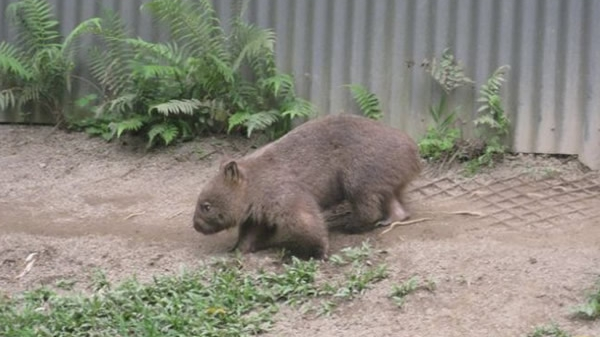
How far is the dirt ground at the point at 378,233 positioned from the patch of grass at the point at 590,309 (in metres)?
0.06

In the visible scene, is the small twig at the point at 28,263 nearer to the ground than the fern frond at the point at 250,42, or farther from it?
nearer to the ground

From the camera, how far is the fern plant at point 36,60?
11.2m

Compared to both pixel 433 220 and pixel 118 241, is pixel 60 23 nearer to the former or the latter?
pixel 118 241

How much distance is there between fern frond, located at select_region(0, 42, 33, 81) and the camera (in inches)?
435

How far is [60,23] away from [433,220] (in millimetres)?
4367

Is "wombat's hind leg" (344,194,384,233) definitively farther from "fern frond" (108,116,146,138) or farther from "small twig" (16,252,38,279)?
"fern frond" (108,116,146,138)

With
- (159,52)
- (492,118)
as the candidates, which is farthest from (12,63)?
(492,118)

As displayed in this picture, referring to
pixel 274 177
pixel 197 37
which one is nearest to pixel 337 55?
pixel 197 37

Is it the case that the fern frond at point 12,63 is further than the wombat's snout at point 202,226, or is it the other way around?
the fern frond at point 12,63

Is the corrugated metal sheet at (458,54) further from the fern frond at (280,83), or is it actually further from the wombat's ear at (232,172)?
the wombat's ear at (232,172)

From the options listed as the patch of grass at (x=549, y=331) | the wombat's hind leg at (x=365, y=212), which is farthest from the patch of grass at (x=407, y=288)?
the wombat's hind leg at (x=365, y=212)

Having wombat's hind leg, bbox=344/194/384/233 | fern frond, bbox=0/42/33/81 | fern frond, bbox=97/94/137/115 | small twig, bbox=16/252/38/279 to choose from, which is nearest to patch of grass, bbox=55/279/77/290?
small twig, bbox=16/252/38/279

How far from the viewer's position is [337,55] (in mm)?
10797

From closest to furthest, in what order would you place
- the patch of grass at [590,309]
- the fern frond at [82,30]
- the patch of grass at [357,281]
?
the patch of grass at [590,309]
the patch of grass at [357,281]
the fern frond at [82,30]
